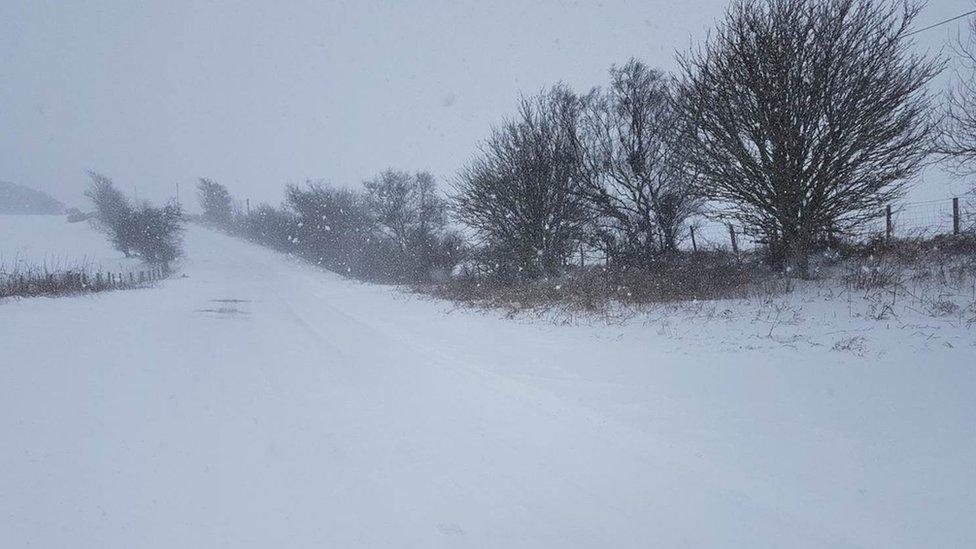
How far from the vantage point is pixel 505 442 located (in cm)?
335

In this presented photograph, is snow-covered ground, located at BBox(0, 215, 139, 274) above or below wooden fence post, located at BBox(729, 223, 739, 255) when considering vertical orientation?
above

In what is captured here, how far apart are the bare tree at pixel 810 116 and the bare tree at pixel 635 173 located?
4736 mm

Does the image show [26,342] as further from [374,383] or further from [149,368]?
[374,383]

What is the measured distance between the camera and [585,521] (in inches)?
93.3

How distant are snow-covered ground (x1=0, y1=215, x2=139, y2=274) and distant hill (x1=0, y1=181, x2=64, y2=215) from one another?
45894mm

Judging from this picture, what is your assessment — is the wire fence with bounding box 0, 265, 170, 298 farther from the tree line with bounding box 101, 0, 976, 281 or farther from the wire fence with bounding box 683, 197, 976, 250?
the wire fence with bounding box 683, 197, 976, 250

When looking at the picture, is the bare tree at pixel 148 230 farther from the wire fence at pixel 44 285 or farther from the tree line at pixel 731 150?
the tree line at pixel 731 150

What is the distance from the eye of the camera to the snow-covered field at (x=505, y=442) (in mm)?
2301

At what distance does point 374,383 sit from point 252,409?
1.28m

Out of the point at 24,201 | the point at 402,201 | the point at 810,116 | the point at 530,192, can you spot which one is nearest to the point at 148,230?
the point at 402,201

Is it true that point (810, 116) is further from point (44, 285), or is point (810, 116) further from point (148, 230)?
point (148, 230)

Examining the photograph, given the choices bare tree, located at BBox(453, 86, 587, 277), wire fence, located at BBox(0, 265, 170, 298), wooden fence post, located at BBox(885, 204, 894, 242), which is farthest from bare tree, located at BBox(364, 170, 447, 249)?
wooden fence post, located at BBox(885, 204, 894, 242)

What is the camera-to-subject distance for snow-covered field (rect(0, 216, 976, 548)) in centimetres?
230

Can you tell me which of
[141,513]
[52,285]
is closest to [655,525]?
[141,513]
